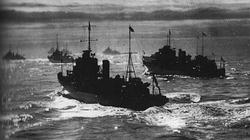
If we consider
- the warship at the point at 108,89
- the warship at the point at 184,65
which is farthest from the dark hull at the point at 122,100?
the warship at the point at 184,65

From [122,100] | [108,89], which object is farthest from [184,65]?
[122,100]

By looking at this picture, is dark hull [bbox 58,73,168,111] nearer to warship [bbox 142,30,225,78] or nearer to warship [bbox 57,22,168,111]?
warship [bbox 57,22,168,111]

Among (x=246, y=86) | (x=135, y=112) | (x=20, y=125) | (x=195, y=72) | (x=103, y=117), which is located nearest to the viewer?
(x=20, y=125)

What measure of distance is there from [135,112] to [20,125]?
11562 millimetres

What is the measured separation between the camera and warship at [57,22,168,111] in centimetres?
4197

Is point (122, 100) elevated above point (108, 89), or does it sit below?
below

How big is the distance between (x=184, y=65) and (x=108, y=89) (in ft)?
154

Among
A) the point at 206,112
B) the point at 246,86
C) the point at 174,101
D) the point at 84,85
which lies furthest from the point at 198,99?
the point at 246,86

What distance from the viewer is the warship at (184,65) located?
84.3 meters

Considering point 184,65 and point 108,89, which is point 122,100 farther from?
point 184,65

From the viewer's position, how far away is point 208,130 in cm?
3200

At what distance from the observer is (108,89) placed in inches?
1762

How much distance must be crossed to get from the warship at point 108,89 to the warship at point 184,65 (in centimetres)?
3634

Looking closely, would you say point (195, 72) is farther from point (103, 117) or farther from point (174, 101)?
point (103, 117)
